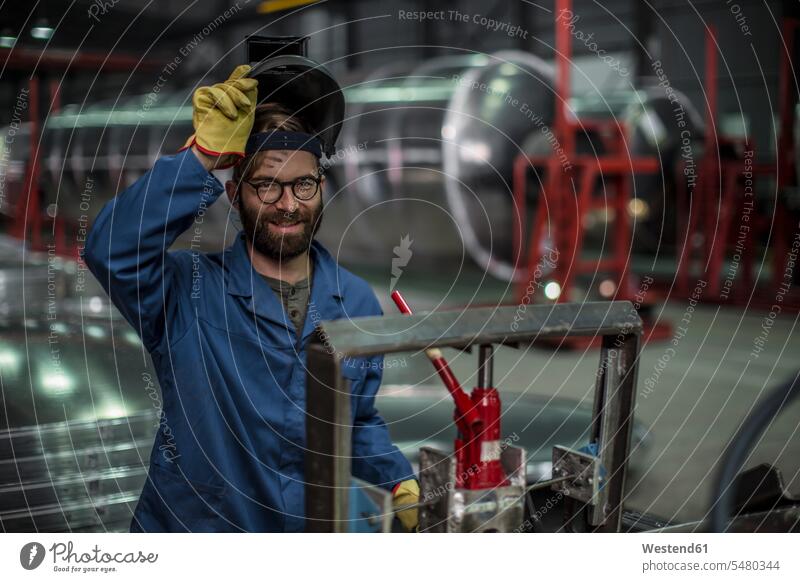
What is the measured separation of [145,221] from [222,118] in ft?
0.61

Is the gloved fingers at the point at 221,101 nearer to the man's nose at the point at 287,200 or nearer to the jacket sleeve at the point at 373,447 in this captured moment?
the man's nose at the point at 287,200

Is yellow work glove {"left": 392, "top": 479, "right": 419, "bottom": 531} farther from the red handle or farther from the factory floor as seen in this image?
the factory floor

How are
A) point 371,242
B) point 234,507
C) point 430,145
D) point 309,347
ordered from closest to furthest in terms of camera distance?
point 309,347
point 234,507
point 430,145
point 371,242

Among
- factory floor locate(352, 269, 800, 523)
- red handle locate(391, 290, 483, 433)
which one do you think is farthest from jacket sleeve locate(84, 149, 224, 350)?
factory floor locate(352, 269, 800, 523)

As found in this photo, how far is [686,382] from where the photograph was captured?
14.6 ft

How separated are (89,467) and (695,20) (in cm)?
1063

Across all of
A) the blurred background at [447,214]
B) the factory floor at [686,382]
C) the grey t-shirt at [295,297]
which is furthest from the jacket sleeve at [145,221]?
the factory floor at [686,382]

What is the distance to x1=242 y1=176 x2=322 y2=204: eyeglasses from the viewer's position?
1.55 meters

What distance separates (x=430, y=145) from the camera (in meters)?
5.64

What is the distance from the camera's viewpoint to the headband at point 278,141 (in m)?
1.52

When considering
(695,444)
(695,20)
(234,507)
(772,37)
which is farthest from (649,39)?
(234,507)

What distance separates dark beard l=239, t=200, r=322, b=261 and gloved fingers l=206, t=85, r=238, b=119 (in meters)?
0.26

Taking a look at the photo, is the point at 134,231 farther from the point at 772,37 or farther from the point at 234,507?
the point at 772,37

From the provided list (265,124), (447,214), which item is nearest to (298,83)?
(265,124)
